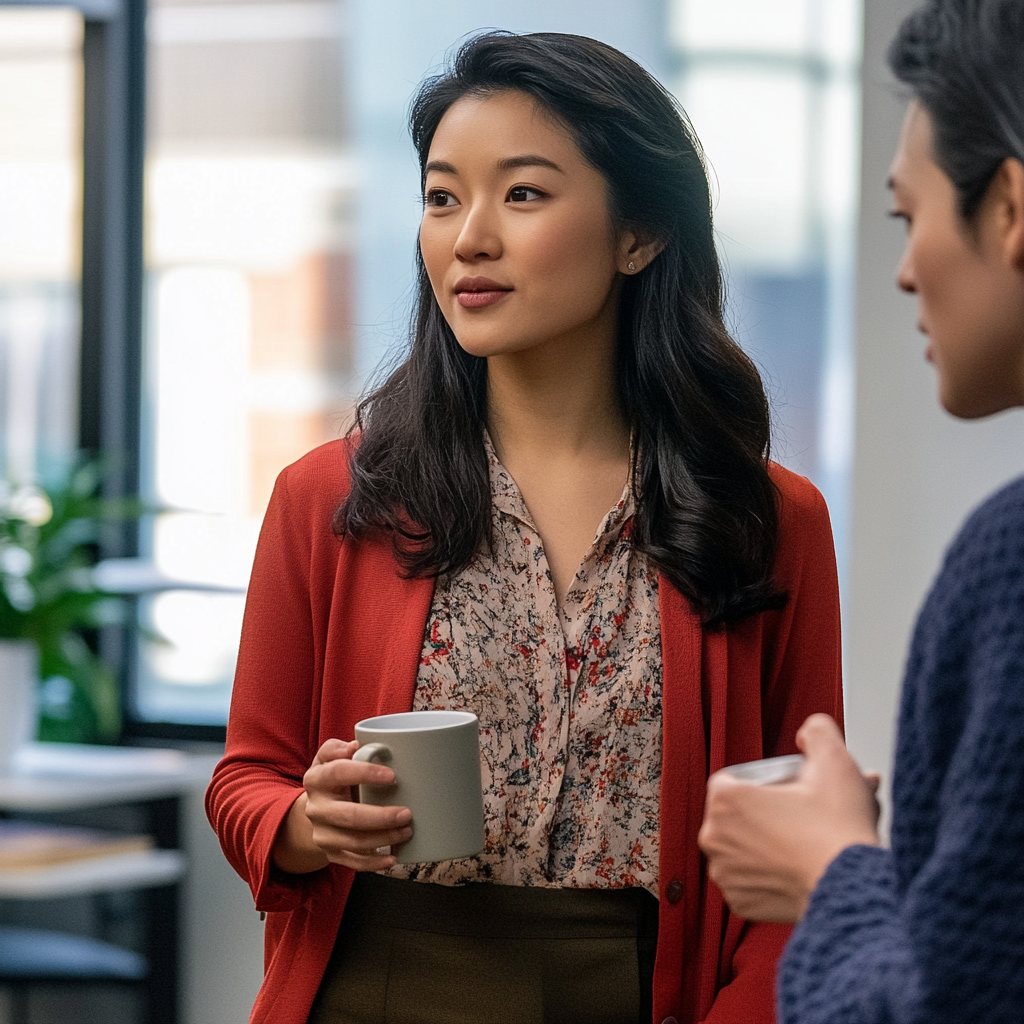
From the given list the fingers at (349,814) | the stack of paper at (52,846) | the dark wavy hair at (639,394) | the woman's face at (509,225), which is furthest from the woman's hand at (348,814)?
the stack of paper at (52,846)

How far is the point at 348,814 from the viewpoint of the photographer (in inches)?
38.8

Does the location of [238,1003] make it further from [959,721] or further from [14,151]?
[959,721]

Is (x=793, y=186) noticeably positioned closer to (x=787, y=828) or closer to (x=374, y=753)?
(x=374, y=753)

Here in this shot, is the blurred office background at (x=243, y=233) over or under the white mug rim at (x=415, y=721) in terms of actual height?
over

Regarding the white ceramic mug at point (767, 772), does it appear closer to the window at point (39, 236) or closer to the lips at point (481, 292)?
the lips at point (481, 292)

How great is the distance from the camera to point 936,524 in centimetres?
241

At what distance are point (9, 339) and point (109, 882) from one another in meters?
1.55

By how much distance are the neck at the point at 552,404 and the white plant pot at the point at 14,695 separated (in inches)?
69.6

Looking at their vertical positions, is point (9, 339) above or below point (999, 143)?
above

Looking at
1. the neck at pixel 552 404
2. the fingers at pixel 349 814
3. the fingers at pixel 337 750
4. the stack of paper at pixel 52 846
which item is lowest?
the stack of paper at pixel 52 846

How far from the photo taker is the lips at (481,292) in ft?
3.92

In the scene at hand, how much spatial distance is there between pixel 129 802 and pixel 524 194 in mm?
2316

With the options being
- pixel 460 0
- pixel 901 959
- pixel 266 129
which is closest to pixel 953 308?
pixel 901 959

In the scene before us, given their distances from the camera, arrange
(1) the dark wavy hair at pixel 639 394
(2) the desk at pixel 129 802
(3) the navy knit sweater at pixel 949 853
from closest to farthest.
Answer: (3) the navy knit sweater at pixel 949 853 < (1) the dark wavy hair at pixel 639 394 < (2) the desk at pixel 129 802
